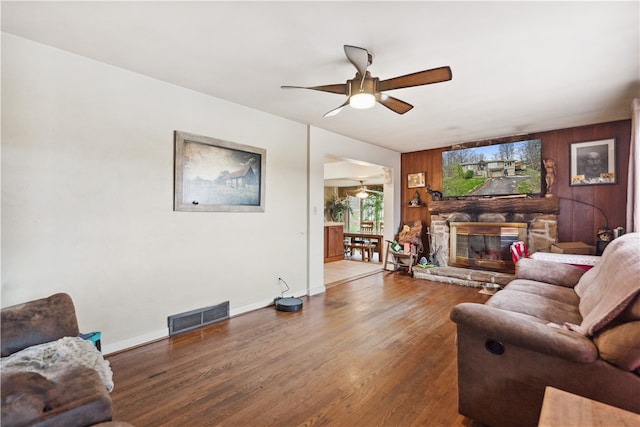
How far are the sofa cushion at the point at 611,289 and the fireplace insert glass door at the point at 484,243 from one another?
275 cm

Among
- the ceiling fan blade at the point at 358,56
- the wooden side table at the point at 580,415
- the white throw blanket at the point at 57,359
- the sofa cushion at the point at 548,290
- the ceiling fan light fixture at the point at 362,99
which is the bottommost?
A: the white throw blanket at the point at 57,359

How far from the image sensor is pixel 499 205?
5.03 meters

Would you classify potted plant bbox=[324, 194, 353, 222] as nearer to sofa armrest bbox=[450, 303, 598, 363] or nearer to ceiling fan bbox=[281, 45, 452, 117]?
ceiling fan bbox=[281, 45, 452, 117]

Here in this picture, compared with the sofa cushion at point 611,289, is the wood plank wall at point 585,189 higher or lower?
higher

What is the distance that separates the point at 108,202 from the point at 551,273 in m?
4.21

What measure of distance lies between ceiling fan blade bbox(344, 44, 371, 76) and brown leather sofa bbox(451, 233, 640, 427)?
1.71 metres

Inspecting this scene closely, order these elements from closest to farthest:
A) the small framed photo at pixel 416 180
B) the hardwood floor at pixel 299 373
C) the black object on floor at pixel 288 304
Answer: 1. the hardwood floor at pixel 299 373
2. the black object on floor at pixel 288 304
3. the small framed photo at pixel 416 180

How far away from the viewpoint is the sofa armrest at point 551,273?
9.56 feet

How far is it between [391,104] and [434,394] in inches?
90.3

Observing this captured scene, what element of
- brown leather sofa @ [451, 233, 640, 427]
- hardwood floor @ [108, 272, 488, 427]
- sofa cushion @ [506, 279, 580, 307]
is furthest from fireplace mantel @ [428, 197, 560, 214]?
brown leather sofa @ [451, 233, 640, 427]

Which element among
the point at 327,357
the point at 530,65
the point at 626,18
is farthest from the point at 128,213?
the point at 626,18

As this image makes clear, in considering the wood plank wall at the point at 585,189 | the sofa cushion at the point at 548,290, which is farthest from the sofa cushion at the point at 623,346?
the wood plank wall at the point at 585,189

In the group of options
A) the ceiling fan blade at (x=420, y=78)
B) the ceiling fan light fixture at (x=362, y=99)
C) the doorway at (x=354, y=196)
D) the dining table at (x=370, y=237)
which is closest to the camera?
the ceiling fan blade at (x=420, y=78)

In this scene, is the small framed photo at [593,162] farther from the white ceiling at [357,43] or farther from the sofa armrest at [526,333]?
the sofa armrest at [526,333]
